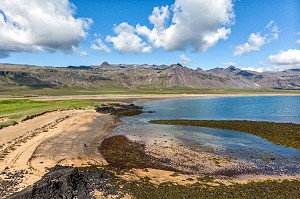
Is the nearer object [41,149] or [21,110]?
[41,149]

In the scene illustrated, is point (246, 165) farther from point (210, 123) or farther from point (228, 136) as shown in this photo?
point (210, 123)

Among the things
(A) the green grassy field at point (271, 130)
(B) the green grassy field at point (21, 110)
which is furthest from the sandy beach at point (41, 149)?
(A) the green grassy field at point (271, 130)

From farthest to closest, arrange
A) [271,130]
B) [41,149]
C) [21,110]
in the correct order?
[21,110] → [271,130] → [41,149]

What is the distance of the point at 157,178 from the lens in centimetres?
2420

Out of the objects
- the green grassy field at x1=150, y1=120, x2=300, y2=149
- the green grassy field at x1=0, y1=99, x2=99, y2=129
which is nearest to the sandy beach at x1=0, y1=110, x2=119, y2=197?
the green grassy field at x1=0, y1=99, x2=99, y2=129

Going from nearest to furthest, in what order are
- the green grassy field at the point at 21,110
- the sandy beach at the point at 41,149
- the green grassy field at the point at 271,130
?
the sandy beach at the point at 41,149 → the green grassy field at the point at 271,130 → the green grassy field at the point at 21,110

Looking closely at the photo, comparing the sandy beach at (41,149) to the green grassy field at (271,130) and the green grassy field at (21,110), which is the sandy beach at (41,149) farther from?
the green grassy field at (271,130)

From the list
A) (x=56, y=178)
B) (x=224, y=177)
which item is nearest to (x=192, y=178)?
(x=224, y=177)

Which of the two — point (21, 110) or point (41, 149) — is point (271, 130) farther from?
point (21, 110)

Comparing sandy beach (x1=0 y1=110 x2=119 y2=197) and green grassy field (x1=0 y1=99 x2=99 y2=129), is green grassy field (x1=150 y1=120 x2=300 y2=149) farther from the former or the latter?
green grassy field (x1=0 y1=99 x2=99 y2=129)

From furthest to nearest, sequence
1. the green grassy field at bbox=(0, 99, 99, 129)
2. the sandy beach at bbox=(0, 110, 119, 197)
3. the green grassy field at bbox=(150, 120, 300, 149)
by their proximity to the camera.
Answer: the green grassy field at bbox=(0, 99, 99, 129), the green grassy field at bbox=(150, 120, 300, 149), the sandy beach at bbox=(0, 110, 119, 197)

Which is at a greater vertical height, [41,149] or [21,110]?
[21,110]

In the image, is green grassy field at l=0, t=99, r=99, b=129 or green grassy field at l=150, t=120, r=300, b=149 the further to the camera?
green grassy field at l=0, t=99, r=99, b=129

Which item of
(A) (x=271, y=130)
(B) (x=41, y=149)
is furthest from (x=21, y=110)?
(A) (x=271, y=130)
